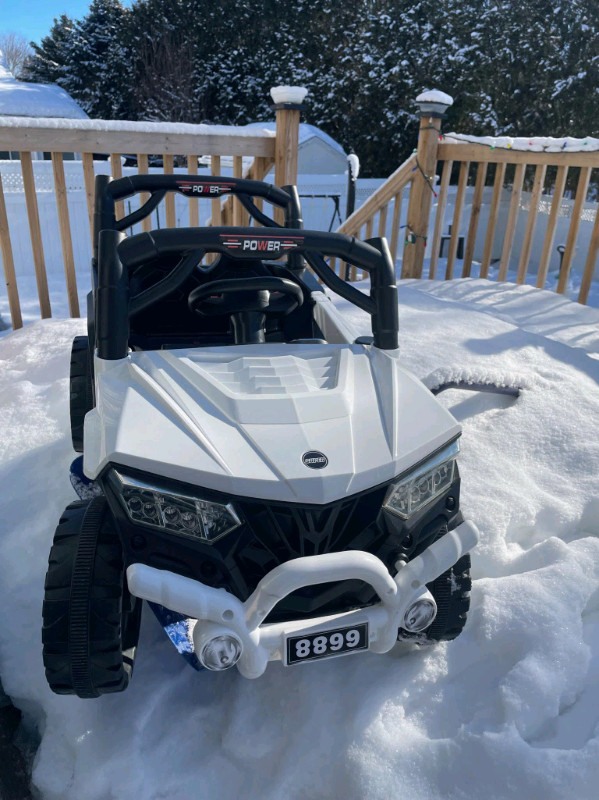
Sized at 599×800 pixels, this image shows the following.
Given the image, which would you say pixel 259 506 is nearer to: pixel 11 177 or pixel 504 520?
pixel 504 520

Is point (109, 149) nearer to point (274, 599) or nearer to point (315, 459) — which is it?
point (315, 459)

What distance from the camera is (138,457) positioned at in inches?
58.7

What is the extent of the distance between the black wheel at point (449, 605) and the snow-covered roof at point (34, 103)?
1906cm

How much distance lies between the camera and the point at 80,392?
268 centimetres

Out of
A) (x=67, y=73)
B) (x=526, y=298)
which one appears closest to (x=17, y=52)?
(x=67, y=73)

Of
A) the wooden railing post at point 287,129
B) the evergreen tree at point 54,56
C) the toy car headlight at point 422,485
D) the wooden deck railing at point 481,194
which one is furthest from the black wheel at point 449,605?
the evergreen tree at point 54,56

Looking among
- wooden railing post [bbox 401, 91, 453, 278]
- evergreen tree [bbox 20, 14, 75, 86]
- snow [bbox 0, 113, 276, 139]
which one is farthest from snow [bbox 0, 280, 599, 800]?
evergreen tree [bbox 20, 14, 75, 86]

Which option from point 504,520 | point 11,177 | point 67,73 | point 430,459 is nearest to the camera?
point 430,459

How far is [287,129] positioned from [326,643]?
3764 millimetres

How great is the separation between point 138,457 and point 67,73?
78.8 feet

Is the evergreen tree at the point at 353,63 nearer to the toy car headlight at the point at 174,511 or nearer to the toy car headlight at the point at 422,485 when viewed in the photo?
the toy car headlight at the point at 422,485

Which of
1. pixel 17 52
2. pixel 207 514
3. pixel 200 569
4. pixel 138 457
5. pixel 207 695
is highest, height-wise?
pixel 17 52

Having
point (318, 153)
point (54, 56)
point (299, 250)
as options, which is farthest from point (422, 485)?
point (54, 56)

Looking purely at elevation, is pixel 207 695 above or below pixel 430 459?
below
